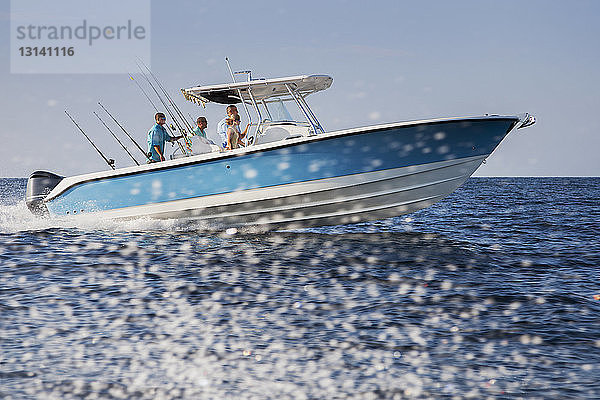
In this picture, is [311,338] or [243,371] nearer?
[243,371]

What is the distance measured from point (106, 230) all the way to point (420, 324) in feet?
28.0

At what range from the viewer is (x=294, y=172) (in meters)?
9.95

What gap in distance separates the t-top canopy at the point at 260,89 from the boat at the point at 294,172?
2 centimetres

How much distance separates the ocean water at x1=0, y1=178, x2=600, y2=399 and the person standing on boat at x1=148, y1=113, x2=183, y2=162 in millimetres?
1828

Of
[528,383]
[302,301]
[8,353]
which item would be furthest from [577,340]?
[8,353]

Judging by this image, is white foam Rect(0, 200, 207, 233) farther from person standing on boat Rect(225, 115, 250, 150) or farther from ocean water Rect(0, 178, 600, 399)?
person standing on boat Rect(225, 115, 250, 150)

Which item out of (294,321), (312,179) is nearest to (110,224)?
(312,179)

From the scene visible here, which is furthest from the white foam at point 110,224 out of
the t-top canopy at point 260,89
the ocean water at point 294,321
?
the t-top canopy at point 260,89

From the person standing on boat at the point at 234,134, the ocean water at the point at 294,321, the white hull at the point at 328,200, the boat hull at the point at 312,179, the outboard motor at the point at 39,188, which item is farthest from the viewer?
the outboard motor at the point at 39,188

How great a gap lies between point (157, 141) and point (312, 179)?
3.48m

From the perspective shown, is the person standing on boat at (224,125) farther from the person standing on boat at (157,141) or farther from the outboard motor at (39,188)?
the outboard motor at (39,188)

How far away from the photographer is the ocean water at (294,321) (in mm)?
3980

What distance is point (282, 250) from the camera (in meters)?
9.88

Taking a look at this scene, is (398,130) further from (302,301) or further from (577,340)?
(577,340)
